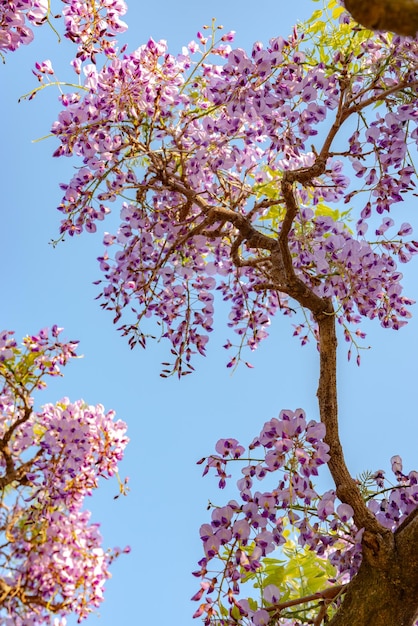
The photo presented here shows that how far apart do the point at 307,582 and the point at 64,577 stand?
2.37 metres

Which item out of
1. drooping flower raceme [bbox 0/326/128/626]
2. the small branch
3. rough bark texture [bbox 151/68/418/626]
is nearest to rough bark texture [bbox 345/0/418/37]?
rough bark texture [bbox 151/68/418/626]

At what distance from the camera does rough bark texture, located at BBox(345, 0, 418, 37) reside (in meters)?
1.01

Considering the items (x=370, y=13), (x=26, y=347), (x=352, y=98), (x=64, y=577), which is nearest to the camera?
(x=370, y=13)

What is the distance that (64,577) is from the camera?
15.3 ft

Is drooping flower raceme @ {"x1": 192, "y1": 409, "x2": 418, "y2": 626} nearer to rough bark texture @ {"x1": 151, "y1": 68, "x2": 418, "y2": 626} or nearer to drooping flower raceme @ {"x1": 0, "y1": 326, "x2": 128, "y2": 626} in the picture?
rough bark texture @ {"x1": 151, "y1": 68, "x2": 418, "y2": 626}

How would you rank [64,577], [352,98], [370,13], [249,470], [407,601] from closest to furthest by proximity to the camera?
[370,13]
[407,601]
[249,470]
[352,98]
[64,577]

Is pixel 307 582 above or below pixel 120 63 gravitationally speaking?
below

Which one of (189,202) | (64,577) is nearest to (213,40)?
(189,202)

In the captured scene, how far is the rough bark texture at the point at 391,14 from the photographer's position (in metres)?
1.01

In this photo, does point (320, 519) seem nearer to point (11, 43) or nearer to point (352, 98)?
point (352, 98)

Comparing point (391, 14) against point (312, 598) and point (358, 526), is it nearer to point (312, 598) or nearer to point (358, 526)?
point (358, 526)

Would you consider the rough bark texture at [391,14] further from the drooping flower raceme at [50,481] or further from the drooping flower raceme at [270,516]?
the drooping flower raceme at [50,481]

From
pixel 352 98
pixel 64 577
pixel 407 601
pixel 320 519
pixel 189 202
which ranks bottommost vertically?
pixel 407 601

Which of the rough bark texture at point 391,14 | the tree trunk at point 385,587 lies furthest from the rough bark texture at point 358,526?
the rough bark texture at point 391,14
